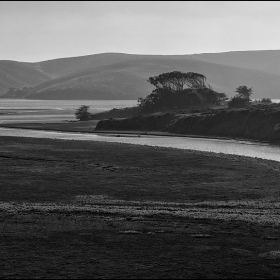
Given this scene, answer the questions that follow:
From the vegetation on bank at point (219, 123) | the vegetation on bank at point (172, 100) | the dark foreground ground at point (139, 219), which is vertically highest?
the vegetation on bank at point (172, 100)

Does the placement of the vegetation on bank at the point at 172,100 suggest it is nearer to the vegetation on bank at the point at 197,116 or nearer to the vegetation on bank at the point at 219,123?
the vegetation on bank at the point at 197,116

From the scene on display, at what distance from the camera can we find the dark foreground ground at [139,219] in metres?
20.4

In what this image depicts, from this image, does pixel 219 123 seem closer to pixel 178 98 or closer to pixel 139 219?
pixel 178 98

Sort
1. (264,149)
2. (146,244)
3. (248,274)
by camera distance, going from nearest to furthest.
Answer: (248,274), (146,244), (264,149)

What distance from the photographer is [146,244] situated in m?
23.8

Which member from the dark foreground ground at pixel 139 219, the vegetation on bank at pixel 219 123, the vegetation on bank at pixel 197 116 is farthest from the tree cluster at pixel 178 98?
the dark foreground ground at pixel 139 219

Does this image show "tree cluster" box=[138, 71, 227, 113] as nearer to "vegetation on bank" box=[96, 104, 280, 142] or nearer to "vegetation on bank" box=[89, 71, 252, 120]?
"vegetation on bank" box=[89, 71, 252, 120]

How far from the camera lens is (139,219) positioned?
2934 centimetres

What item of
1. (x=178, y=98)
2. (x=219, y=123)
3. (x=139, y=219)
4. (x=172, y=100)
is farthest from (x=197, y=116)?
(x=139, y=219)

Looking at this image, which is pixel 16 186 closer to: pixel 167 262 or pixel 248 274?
pixel 167 262

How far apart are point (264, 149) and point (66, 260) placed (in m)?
70.0

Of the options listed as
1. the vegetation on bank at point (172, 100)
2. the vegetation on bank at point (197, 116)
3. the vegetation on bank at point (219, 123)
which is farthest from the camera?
the vegetation on bank at point (172, 100)

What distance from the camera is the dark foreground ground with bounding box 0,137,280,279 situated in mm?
20359

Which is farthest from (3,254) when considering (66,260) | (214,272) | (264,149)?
(264,149)
